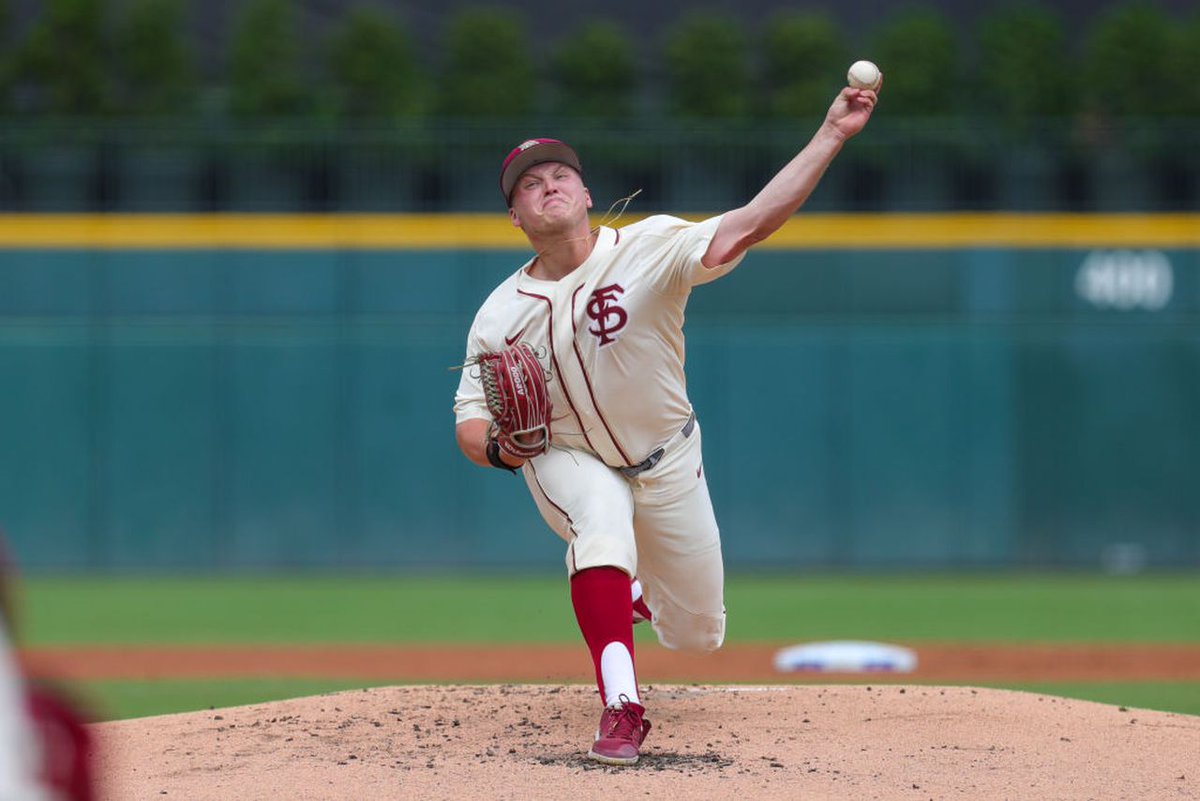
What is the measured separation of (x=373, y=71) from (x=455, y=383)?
3.27 metres

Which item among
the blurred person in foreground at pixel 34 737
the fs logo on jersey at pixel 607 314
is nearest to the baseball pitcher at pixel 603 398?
the fs logo on jersey at pixel 607 314

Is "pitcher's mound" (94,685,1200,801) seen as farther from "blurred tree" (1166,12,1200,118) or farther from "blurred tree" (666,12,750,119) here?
"blurred tree" (1166,12,1200,118)

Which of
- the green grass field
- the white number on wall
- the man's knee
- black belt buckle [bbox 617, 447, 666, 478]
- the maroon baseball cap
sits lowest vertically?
the green grass field

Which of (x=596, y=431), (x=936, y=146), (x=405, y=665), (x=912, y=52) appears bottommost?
(x=405, y=665)

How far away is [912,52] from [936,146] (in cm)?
114

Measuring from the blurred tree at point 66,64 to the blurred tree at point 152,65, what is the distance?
0.20 m

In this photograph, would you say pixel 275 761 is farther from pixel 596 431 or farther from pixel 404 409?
pixel 404 409

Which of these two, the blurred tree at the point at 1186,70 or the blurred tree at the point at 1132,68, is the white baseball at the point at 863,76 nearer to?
the blurred tree at the point at 1132,68

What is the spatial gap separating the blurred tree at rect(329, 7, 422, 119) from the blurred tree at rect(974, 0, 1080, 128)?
533cm

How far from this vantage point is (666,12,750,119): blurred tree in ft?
49.8

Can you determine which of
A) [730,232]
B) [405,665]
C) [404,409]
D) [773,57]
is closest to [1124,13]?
[773,57]

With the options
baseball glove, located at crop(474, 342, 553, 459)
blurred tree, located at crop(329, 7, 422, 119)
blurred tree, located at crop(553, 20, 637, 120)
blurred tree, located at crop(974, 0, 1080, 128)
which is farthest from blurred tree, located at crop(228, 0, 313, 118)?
baseball glove, located at crop(474, 342, 553, 459)

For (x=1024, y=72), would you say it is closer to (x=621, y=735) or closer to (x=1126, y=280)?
(x=1126, y=280)

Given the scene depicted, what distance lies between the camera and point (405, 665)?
343 inches
